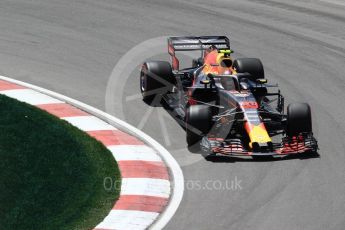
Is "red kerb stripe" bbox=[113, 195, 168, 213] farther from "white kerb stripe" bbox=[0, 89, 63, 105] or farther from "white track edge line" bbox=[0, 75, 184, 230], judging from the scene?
"white kerb stripe" bbox=[0, 89, 63, 105]

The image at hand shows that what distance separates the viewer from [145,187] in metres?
13.6

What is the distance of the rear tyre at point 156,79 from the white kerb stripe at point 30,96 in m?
1.70

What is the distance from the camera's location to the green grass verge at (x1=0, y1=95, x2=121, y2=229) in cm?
1253

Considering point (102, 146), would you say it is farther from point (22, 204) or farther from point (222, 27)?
point (222, 27)

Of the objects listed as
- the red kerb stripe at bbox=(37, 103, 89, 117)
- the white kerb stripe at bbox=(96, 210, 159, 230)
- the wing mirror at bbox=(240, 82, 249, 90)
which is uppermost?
the wing mirror at bbox=(240, 82, 249, 90)

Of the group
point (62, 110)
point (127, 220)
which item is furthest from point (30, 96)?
point (127, 220)

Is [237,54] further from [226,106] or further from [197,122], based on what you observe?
[197,122]

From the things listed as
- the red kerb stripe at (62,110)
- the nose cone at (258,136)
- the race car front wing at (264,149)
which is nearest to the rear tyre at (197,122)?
the race car front wing at (264,149)

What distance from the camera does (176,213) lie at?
12711mm

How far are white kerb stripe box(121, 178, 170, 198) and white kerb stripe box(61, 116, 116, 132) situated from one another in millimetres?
2343

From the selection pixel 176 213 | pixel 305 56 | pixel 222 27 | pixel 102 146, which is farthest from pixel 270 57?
pixel 176 213

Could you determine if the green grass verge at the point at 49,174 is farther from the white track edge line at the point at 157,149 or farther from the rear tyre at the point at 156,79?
the rear tyre at the point at 156,79

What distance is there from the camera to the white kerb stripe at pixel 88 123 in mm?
15969

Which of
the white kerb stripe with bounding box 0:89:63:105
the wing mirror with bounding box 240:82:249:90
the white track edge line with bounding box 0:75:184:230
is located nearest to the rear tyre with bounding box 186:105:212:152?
the white track edge line with bounding box 0:75:184:230
